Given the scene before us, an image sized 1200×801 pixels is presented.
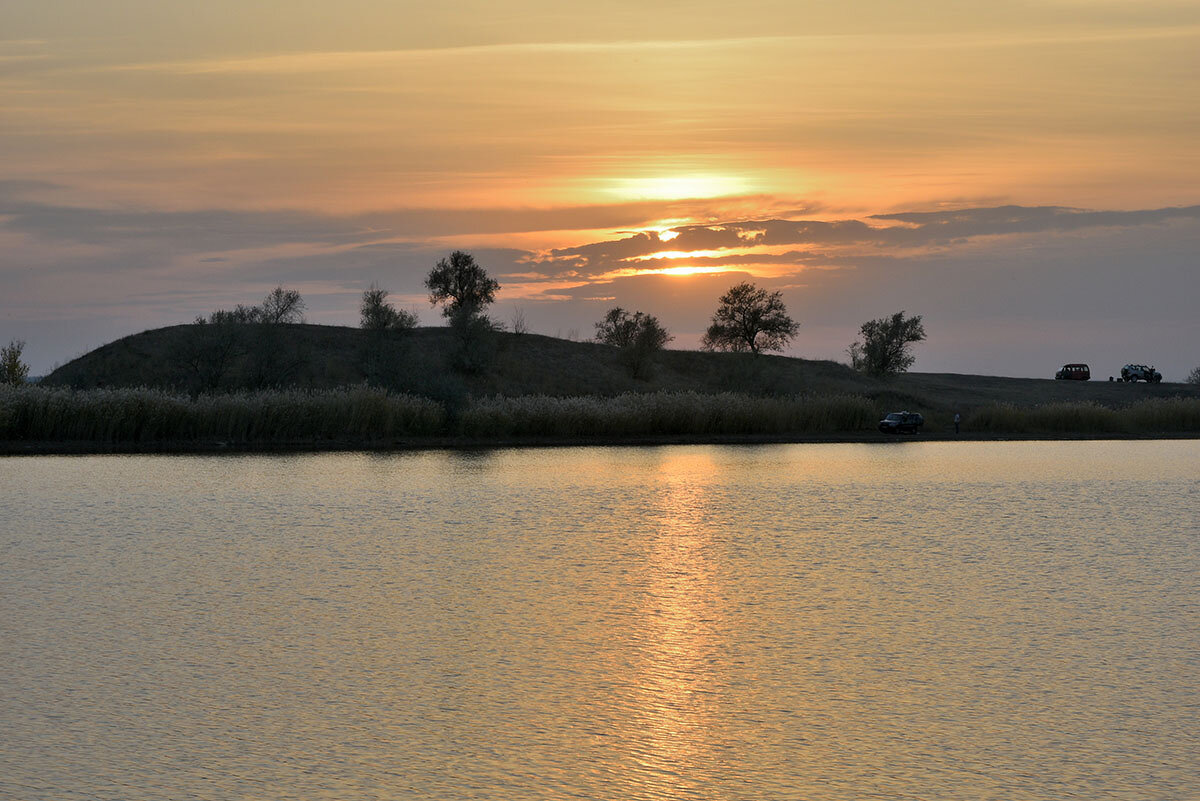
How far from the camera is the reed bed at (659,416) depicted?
180 feet

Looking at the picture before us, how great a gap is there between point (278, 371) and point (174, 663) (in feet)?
193

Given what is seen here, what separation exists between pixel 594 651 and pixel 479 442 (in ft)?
127

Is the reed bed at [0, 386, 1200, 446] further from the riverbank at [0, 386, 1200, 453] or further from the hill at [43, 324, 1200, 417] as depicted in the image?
the hill at [43, 324, 1200, 417]

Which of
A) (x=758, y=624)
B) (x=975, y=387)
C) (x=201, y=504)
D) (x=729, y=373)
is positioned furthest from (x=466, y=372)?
(x=758, y=624)

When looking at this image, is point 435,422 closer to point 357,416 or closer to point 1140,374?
point 357,416

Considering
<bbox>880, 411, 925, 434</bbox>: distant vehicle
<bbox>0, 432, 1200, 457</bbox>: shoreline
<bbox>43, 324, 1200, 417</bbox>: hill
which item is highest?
<bbox>43, 324, 1200, 417</bbox>: hill

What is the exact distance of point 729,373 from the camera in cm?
9375

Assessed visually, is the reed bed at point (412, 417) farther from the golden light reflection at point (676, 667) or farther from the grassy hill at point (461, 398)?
the golden light reflection at point (676, 667)

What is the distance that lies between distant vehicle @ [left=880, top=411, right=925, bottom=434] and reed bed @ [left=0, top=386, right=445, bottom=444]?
2366 cm

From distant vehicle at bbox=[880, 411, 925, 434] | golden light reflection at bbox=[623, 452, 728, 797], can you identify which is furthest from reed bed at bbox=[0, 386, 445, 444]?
golden light reflection at bbox=[623, 452, 728, 797]

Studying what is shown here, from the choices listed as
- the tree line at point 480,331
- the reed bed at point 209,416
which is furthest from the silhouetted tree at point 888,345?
the reed bed at point 209,416

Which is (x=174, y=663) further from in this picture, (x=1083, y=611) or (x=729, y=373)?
(x=729, y=373)

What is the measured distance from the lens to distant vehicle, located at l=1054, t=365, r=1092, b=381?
4616 inches

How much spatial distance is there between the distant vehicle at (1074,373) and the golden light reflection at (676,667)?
331 feet
